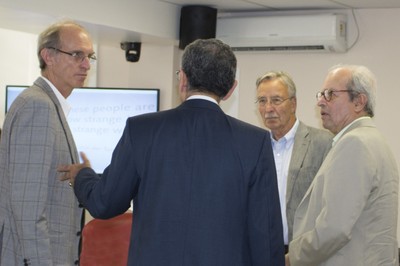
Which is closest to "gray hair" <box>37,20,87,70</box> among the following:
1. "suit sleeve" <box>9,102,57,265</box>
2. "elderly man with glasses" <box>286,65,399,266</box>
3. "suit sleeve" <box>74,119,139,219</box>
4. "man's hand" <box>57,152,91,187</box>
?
"suit sleeve" <box>9,102,57,265</box>

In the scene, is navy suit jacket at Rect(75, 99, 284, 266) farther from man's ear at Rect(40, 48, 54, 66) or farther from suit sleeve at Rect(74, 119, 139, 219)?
man's ear at Rect(40, 48, 54, 66)

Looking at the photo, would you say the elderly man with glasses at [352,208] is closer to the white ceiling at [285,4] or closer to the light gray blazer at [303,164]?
the light gray blazer at [303,164]

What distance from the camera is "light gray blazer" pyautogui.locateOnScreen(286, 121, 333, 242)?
137 inches

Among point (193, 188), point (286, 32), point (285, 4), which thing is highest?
point (285, 4)

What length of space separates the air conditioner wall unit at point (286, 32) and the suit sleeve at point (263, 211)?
3.51 m

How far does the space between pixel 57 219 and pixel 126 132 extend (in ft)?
1.64

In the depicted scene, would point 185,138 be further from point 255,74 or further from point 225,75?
point 255,74

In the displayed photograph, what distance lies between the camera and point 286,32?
234 inches

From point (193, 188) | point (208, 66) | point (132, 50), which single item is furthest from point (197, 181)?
point (132, 50)

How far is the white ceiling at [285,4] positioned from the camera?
5.56 metres

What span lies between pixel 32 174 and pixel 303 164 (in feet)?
4.80

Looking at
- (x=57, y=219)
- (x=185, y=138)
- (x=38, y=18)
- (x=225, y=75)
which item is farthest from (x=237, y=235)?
(x=38, y=18)

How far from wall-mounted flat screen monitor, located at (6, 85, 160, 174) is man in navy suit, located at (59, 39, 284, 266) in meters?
4.06

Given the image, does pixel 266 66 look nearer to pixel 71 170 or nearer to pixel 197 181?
pixel 71 170
